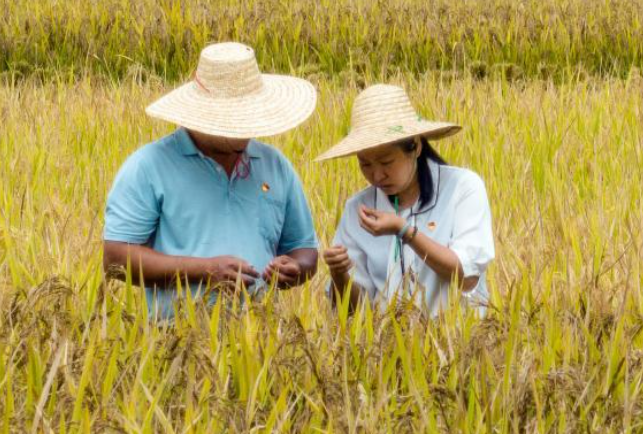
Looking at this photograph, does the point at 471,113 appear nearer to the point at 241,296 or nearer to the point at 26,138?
the point at 26,138

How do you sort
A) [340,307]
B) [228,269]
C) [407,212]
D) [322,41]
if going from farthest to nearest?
[322,41], [407,212], [228,269], [340,307]

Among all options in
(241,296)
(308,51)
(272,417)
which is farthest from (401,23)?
(272,417)

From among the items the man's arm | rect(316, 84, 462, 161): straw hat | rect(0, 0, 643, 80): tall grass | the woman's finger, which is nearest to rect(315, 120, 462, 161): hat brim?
rect(316, 84, 462, 161): straw hat

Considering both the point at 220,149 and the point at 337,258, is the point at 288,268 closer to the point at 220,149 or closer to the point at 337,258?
the point at 337,258

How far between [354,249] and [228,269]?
383 millimetres

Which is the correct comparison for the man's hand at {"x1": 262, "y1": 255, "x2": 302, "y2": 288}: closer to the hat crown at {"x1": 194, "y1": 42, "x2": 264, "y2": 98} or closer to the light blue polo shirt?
the light blue polo shirt

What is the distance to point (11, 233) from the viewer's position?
9.72ft

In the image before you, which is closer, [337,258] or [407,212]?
[337,258]

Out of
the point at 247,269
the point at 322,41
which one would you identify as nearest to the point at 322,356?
the point at 247,269

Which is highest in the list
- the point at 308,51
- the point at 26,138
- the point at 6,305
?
the point at 6,305

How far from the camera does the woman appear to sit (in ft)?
7.82

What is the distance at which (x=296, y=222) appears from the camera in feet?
8.55

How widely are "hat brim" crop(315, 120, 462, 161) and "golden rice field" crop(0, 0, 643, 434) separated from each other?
0.29 m

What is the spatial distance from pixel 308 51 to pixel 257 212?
14.1 feet
